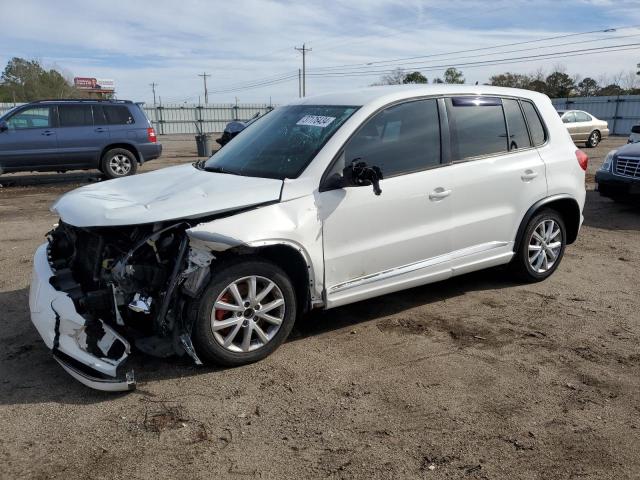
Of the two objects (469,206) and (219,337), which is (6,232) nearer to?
(219,337)

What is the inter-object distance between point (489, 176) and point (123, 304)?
309 cm

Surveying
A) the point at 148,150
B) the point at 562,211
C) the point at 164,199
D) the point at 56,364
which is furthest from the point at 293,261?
the point at 148,150

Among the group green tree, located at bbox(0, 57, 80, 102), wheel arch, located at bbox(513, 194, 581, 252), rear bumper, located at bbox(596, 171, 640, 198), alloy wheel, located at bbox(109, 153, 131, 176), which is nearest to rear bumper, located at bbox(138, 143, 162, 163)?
alloy wheel, located at bbox(109, 153, 131, 176)

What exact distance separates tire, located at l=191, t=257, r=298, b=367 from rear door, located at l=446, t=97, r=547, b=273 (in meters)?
1.65

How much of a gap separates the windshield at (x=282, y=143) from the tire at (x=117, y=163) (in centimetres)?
940

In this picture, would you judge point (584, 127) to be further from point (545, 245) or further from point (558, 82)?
point (558, 82)

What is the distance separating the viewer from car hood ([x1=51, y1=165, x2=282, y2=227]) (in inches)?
137

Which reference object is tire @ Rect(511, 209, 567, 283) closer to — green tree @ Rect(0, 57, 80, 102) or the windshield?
the windshield

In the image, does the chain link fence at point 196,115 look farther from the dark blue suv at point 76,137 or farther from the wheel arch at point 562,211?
the wheel arch at point 562,211

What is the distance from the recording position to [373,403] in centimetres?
333

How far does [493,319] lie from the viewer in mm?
4621

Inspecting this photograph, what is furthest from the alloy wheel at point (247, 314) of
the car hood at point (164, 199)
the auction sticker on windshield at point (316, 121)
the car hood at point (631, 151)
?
the car hood at point (631, 151)

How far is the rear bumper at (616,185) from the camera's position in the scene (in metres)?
8.52

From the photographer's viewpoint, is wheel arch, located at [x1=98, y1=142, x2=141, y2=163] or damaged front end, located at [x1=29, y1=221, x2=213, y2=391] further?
wheel arch, located at [x1=98, y1=142, x2=141, y2=163]
